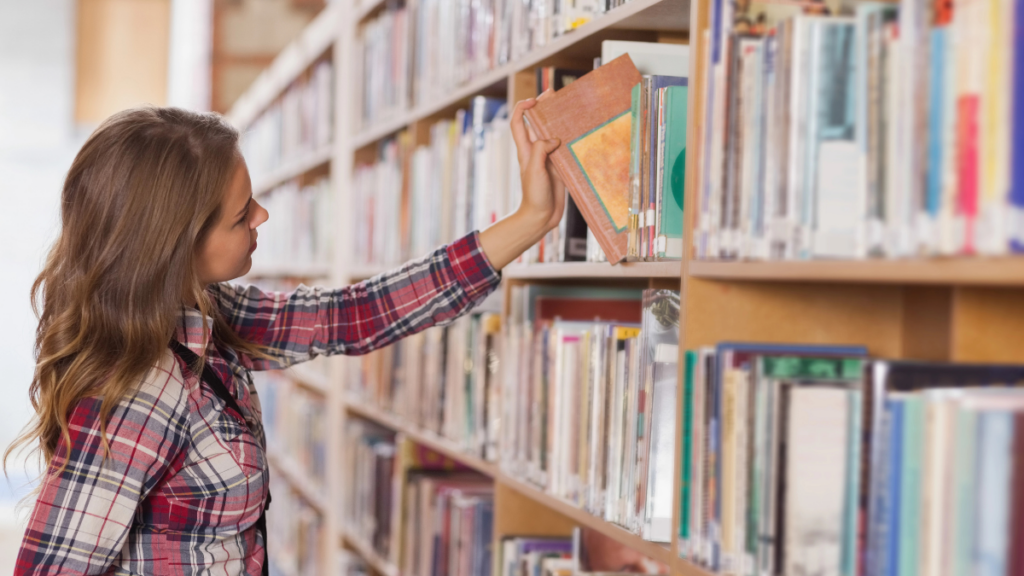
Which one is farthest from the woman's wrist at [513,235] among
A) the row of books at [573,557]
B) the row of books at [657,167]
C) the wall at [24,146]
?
the wall at [24,146]

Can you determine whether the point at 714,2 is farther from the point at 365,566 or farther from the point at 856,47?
the point at 365,566

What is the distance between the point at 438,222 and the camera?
2111 millimetres

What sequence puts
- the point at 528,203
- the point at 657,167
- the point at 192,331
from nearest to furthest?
the point at 657,167, the point at 192,331, the point at 528,203

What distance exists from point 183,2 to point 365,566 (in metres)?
4.30

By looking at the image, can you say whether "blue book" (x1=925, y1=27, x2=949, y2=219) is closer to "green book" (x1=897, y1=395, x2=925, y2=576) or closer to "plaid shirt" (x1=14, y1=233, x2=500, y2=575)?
"green book" (x1=897, y1=395, x2=925, y2=576)

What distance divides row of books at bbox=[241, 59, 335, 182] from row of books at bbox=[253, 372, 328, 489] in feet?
2.99

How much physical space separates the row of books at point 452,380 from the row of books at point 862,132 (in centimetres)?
87

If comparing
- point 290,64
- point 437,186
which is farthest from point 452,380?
point 290,64

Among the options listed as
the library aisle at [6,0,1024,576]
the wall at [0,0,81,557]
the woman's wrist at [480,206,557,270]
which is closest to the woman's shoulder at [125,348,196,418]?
the library aisle at [6,0,1024,576]

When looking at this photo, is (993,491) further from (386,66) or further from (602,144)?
(386,66)

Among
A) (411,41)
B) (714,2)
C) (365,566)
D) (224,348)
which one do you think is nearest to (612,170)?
(714,2)

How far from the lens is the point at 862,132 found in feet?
2.68

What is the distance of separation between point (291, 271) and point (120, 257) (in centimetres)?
247

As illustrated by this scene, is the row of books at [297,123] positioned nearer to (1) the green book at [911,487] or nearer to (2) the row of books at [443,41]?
(2) the row of books at [443,41]
